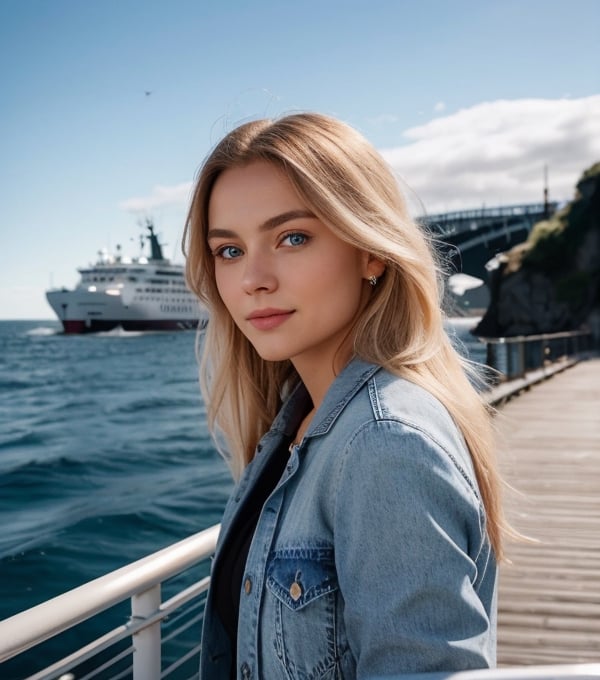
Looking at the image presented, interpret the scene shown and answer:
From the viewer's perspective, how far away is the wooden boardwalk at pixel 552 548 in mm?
2590

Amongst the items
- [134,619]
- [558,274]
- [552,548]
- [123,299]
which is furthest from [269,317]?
[123,299]

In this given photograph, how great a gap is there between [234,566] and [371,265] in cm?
57

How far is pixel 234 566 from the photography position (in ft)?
4.09

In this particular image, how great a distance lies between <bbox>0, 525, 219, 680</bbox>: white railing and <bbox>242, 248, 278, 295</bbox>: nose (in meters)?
0.55

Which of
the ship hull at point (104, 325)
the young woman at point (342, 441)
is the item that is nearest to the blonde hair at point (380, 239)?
the young woman at point (342, 441)

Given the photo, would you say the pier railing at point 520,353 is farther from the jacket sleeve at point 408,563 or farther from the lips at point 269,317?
the jacket sleeve at point 408,563

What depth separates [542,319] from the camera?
33.9 m

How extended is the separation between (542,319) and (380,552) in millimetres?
34957

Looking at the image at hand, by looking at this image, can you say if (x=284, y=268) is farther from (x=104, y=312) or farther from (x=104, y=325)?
(x=104, y=325)

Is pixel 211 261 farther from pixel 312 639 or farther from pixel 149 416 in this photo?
pixel 149 416

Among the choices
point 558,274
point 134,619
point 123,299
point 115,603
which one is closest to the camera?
point 115,603

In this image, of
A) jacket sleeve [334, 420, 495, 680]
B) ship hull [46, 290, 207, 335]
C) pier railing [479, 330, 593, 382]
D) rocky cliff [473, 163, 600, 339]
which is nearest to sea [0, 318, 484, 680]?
jacket sleeve [334, 420, 495, 680]

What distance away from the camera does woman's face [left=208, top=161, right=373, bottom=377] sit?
3.95ft

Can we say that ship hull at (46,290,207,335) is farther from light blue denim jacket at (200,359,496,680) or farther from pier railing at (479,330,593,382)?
light blue denim jacket at (200,359,496,680)
